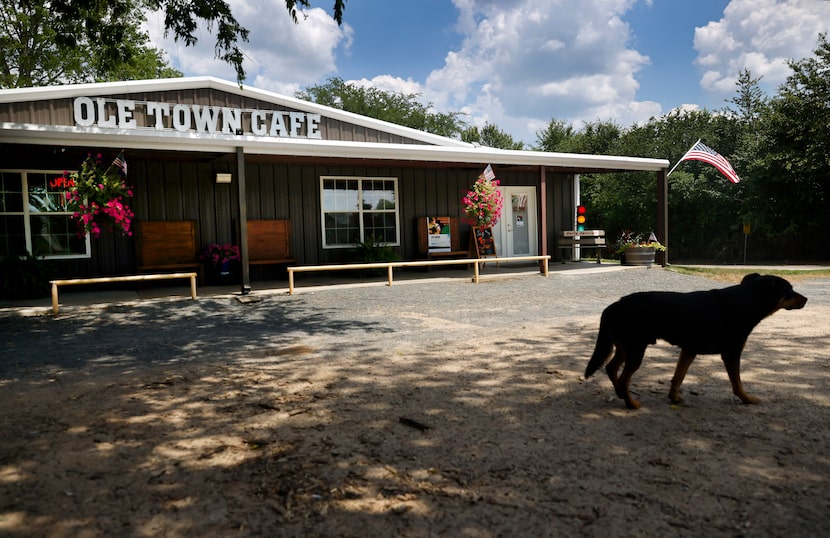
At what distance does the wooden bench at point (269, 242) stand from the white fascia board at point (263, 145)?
7.02ft

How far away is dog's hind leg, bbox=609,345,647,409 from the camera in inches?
133

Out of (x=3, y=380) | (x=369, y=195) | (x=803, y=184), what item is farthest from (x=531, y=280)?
(x=803, y=184)

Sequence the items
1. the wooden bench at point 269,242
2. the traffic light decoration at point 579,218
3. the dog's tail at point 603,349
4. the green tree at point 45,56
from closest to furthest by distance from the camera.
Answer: the dog's tail at point 603,349 < the wooden bench at point 269,242 < the traffic light decoration at point 579,218 < the green tree at point 45,56

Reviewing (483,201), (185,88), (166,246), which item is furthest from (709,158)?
(166,246)

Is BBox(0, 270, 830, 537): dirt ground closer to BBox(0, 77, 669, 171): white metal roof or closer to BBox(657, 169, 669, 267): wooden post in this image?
BBox(0, 77, 669, 171): white metal roof

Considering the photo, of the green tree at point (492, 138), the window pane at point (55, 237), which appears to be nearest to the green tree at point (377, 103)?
the green tree at point (492, 138)

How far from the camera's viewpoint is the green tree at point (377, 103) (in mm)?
35469

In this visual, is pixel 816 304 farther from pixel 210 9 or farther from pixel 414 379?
pixel 210 9

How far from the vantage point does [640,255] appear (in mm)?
13758

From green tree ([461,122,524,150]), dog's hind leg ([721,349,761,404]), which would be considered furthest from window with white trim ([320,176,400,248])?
green tree ([461,122,524,150])

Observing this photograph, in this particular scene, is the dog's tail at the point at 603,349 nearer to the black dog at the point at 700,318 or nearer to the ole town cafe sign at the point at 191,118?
the black dog at the point at 700,318

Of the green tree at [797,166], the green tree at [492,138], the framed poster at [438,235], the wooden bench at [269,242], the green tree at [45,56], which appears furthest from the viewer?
the green tree at [492,138]

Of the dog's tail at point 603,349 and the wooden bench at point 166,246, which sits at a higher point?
the wooden bench at point 166,246

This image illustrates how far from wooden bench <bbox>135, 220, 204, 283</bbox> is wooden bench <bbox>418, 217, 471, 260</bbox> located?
4947mm
